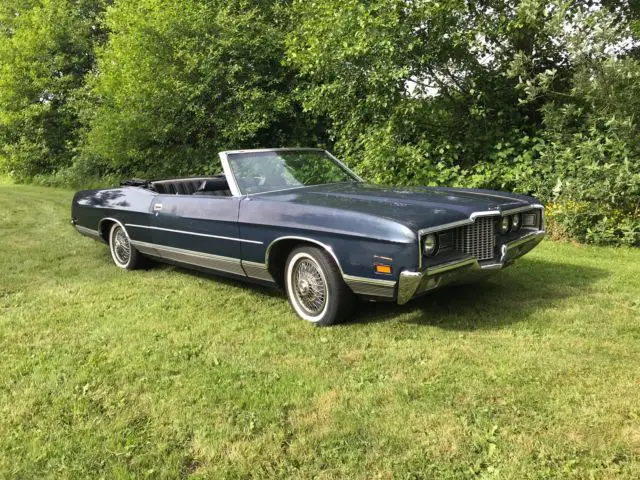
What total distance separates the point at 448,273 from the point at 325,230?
0.89 meters

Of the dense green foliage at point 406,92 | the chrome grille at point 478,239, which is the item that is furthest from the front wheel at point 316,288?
the dense green foliage at point 406,92

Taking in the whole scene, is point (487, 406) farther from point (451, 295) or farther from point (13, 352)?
point (13, 352)

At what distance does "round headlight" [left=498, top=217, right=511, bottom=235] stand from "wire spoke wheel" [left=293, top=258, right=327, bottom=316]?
56.4 inches

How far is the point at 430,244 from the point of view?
11.5 feet

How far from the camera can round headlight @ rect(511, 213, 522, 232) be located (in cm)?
422

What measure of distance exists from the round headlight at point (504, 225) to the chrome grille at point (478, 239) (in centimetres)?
12

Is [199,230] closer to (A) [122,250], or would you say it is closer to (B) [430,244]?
(A) [122,250]

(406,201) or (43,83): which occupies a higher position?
(43,83)

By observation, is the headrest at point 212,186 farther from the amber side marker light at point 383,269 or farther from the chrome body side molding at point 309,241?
the amber side marker light at point 383,269

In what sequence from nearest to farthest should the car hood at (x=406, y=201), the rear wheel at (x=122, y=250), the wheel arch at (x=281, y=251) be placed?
the car hood at (x=406, y=201) < the wheel arch at (x=281, y=251) < the rear wheel at (x=122, y=250)

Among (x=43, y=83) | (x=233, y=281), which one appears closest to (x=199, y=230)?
(x=233, y=281)

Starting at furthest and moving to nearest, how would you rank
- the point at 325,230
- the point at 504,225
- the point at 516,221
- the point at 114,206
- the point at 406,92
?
the point at 406,92
the point at 114,206
the point at 516,221
the point at 504,225
the point at 325,230

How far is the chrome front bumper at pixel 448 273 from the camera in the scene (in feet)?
11.0

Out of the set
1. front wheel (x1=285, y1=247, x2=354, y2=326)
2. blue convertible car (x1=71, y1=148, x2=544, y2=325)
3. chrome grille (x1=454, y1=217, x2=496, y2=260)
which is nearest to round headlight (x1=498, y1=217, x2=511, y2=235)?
blue convertible car (x1=71, y1=148, x2=544, y2=325)
